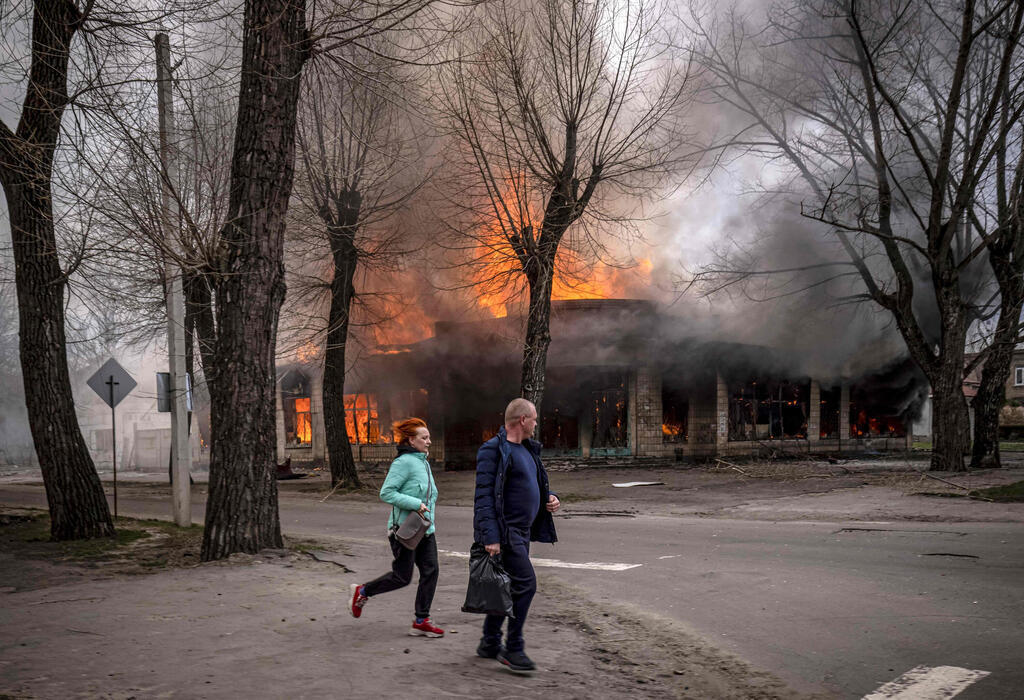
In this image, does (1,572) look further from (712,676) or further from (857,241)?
(857,241)

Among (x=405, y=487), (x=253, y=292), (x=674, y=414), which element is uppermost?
(x=253, y=292)

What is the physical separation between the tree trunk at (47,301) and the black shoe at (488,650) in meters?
7.75

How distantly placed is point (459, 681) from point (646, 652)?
1.45m

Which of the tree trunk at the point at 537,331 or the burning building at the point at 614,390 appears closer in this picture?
the tree trunk at the point at 537,331

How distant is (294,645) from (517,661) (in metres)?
1.47

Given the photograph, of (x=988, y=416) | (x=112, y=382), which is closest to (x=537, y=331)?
(x=112, y=382)

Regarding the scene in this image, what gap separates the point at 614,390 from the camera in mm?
26594

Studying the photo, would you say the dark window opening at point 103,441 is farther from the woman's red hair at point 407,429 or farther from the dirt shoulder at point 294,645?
the woman's red hair at point 407,429

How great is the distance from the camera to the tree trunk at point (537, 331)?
15.3 metres

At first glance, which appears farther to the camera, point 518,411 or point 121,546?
point 121,546

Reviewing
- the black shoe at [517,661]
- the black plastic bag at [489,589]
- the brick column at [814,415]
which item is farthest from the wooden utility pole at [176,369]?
the brick column at [814,415]

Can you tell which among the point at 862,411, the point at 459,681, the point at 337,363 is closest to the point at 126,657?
the point at 459,681

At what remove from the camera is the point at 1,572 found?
8367 millimetres

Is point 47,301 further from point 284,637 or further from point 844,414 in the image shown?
point 844,414
